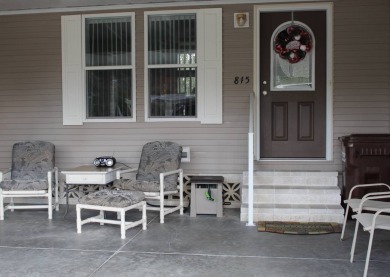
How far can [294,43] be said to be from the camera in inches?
221

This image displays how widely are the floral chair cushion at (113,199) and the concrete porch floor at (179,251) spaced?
1.01 ft

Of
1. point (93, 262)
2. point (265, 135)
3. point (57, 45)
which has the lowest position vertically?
point (93, 262)

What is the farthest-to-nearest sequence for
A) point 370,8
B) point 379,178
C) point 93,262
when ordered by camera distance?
point 370,8 → point 379,178 → point 93,262

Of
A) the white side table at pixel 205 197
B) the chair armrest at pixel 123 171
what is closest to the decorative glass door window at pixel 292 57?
the white side table at pixel 205 197

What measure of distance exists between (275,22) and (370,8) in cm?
116

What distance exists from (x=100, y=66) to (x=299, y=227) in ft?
10.9

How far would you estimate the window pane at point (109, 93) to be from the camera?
19.6ft

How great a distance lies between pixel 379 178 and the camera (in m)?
5.03

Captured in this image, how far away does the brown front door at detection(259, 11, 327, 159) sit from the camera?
18.6 feet

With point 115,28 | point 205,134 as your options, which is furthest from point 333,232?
point 115,28

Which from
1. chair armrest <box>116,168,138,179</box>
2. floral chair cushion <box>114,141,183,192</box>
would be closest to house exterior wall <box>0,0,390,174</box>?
floral chair cushion <box>114,141,183,192</box>

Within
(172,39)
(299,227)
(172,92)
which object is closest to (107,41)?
(172,39)

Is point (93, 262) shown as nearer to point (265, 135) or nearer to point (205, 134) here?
point (205, 134)

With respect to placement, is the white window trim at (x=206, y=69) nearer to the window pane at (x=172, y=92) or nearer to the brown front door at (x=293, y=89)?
the window pane at (x=172, y=92)
